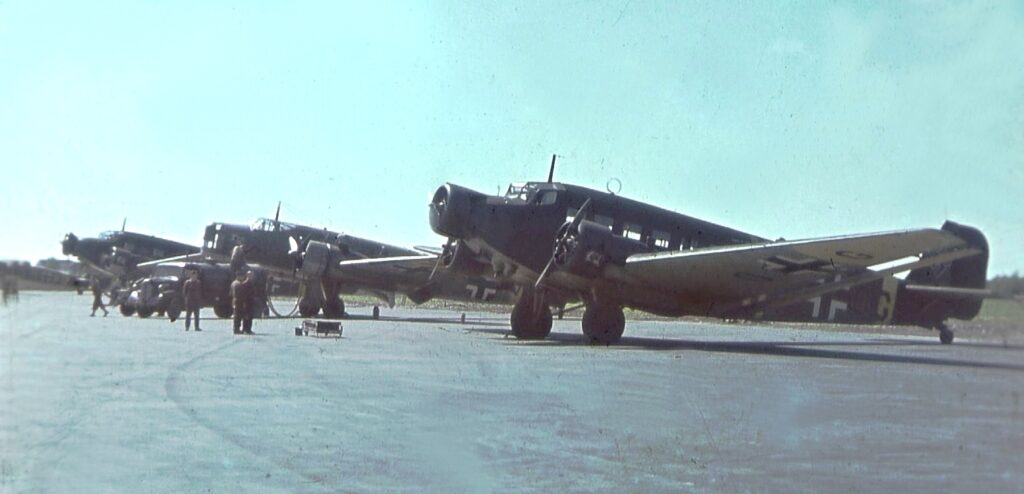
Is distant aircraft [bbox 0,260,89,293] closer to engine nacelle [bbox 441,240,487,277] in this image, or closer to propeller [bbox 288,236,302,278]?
engine nacelle [bbox 441,240,487,277]

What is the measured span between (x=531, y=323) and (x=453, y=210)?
3.68 m

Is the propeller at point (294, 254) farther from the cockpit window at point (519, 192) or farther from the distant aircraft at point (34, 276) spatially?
the distant aircraft at point (34, 276)

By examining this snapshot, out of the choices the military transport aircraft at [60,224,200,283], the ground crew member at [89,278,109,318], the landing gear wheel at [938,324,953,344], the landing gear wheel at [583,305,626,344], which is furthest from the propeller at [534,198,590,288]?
the military transport aircraft at [60,224,200,283]

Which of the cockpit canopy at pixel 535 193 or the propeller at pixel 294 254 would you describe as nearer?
the cockpit canopy at pixel 535 193

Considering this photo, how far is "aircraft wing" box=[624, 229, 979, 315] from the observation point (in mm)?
18672

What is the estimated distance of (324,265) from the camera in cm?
4012

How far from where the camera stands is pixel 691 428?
31.6 ft

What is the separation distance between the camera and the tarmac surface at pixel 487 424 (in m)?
6.97

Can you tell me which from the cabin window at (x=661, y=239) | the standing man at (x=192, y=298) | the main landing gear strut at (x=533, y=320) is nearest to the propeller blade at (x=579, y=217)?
the cabin window at (x=661, y=239)

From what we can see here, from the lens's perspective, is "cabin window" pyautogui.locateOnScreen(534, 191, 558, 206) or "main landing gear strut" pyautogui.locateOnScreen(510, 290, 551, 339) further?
"main landing gear strut" pyautogui.locateOnScreen(510, 290, 551, 339)

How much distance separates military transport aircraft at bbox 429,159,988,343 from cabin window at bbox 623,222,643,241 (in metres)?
0.03

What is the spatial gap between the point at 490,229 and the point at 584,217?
2.24 metres

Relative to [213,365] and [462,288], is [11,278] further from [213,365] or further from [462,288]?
[462,288]

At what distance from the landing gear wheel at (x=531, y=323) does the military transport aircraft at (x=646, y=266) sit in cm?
3
